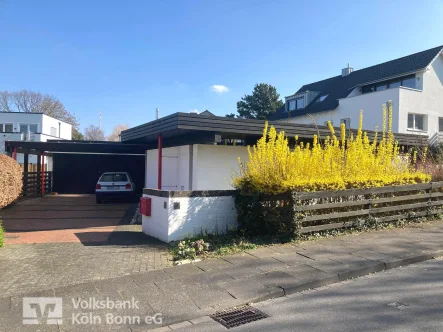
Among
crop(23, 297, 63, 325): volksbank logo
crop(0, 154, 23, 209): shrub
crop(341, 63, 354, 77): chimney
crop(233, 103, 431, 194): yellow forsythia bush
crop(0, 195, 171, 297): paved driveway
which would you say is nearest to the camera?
crop(23, 297, 63, 325): volksbank logo

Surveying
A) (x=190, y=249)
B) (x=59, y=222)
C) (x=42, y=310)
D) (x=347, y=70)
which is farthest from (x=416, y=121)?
(x=42, y=310)

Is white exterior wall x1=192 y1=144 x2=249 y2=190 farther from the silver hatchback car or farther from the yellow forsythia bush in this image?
the silver hatchback car

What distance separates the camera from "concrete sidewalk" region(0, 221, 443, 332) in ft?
14.1

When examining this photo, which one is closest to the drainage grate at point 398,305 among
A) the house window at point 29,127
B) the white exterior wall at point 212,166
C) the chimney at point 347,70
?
the white exterior wall at point 212,166

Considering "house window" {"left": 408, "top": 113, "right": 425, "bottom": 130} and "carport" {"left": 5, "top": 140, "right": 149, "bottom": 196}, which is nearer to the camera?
"carport" {"left": 5, "top": 140, "right": 149, "bottom": 196}

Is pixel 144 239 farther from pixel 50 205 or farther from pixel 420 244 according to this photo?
pixel 50 205

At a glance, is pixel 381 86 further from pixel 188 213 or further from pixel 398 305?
pixel 398 305

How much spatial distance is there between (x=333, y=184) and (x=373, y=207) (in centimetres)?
158

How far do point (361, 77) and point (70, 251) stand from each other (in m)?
26.0

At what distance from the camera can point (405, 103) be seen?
69.4 ft

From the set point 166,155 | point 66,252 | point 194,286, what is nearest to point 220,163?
point 166,155

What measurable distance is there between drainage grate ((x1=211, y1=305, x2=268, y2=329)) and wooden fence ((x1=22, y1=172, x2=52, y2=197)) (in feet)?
53.6

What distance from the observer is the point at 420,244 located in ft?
24.2

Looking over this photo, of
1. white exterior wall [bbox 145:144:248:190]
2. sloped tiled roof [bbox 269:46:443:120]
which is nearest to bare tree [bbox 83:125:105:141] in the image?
sloped tiled roof [bbox 269:46:443:120]
